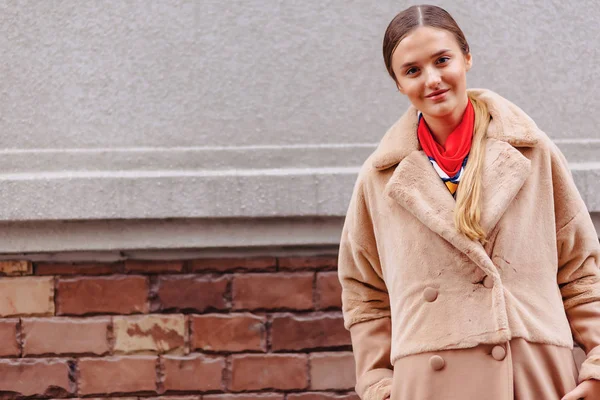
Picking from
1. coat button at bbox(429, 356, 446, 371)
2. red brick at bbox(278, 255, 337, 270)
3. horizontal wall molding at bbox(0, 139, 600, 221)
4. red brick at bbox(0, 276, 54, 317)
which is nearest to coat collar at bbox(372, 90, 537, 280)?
coat button at bbox(429, 356, 446, 371)

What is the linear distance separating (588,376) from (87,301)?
162cm

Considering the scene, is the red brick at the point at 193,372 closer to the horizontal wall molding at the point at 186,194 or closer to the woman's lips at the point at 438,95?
the horizontal wall molding at the point at 186,194

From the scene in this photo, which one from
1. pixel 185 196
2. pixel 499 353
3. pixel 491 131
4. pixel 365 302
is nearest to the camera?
pixel 499 353

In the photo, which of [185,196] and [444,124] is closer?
[444,124]

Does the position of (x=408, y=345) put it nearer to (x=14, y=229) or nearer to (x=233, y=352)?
(x=233, y=352)

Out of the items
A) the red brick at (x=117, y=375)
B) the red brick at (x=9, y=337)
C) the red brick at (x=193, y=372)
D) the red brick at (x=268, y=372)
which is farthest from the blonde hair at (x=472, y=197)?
the red brick at (x=9, y=337)

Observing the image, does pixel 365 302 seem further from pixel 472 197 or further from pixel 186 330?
pixel 186 330

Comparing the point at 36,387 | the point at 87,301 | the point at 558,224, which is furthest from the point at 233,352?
the point at 558,224

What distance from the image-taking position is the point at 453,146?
1.77m

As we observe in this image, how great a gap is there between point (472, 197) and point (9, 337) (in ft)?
5.61

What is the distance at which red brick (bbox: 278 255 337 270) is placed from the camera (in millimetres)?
2588

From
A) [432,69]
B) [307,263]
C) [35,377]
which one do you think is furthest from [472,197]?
[35,377]

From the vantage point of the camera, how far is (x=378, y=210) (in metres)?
1.85

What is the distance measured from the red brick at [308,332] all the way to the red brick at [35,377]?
72cm
